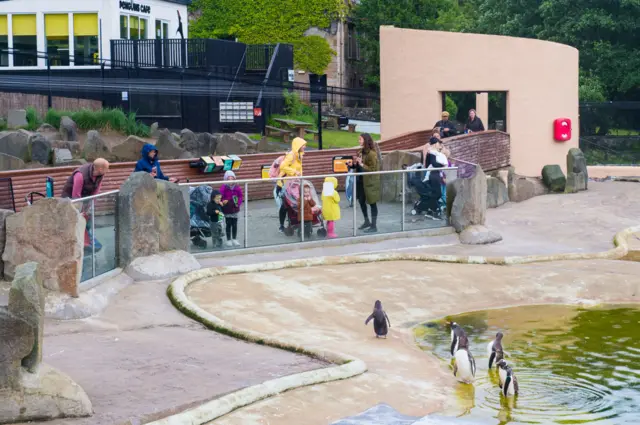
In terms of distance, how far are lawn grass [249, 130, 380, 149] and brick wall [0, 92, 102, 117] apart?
5.39 meters

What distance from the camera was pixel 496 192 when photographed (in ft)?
92.5

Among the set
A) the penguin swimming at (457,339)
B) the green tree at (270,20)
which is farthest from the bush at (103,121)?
the green tree at (270,20)

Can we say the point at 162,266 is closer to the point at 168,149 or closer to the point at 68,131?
the point at 168,149

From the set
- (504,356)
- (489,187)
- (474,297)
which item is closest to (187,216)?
(474,297)

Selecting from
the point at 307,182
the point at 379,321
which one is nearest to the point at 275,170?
the point at 307,182

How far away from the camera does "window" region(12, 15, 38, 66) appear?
38969 mm

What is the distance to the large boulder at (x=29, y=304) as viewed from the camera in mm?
10578

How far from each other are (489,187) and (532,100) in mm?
5920

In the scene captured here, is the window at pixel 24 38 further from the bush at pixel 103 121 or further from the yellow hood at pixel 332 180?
the yellow hood at pixel 332 180

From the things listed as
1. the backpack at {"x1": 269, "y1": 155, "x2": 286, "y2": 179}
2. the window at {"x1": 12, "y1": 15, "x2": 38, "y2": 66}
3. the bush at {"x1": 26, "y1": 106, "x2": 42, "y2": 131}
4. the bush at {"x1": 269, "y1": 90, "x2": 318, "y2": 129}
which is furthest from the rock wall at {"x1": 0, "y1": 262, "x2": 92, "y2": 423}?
the window at {"x1": 12, "y1": 15, "x2": 38, "y2": 66}

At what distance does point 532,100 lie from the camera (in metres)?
32.9

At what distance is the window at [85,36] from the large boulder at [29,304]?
1138 inches

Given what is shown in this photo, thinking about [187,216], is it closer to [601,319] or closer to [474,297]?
[474,297]

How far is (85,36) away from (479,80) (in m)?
14.1
